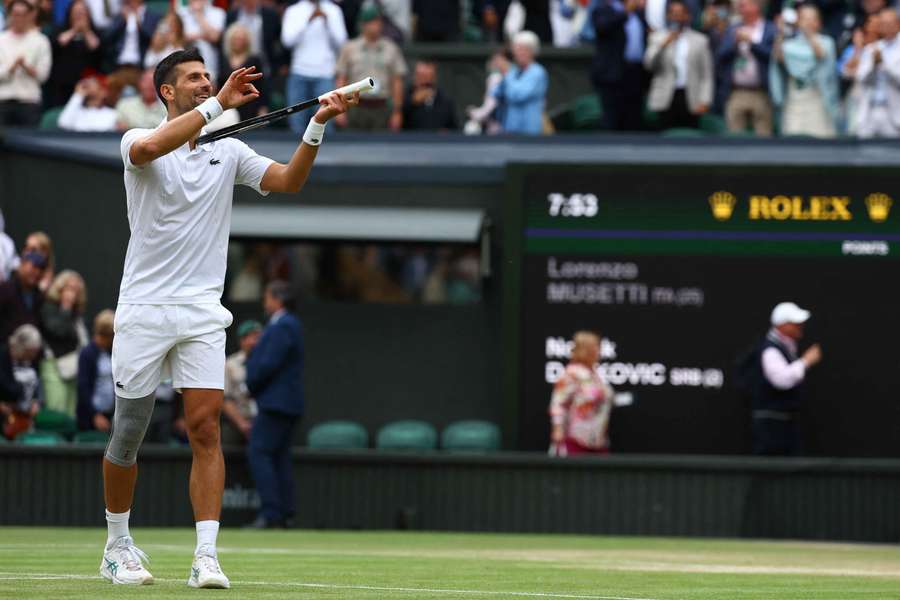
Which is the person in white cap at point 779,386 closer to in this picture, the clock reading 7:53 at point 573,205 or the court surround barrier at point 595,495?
the court surround barrier at point 595,495

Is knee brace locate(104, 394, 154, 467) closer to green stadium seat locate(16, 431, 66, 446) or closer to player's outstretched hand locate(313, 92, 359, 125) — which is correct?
player's outstretched hand locate(313, 92, 359, 125)

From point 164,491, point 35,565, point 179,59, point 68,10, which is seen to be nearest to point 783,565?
point 35,565

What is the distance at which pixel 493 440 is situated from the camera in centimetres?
1788

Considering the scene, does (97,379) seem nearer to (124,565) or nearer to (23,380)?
(23,380)

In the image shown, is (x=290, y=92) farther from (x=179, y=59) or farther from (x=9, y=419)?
(x=179, y=59)

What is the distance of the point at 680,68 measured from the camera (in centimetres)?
1978

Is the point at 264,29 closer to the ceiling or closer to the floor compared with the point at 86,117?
closer to the ceiling

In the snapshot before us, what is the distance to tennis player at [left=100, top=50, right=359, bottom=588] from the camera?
8.29 meters

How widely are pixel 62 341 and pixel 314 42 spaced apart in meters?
4.31

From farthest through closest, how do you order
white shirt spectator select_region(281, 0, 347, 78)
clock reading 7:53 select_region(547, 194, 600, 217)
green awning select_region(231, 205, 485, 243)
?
white shirt spectator select_region(281, 0, 347, 78) < green awning select_region(231, 205, 485, 243) < clock reading 7:53 select_region(547, 194, 600, 217)

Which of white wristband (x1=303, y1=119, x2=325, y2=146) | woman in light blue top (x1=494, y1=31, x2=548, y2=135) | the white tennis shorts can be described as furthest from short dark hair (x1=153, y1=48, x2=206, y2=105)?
woman in light blue top (x1=494, y1=31, x2=548, y2=135)

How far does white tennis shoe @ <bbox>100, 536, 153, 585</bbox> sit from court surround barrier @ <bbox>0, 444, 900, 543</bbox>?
841cm

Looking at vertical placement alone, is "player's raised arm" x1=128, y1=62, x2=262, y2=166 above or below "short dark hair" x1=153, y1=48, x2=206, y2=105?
below

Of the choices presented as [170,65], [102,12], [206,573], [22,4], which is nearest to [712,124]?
[102,12]
